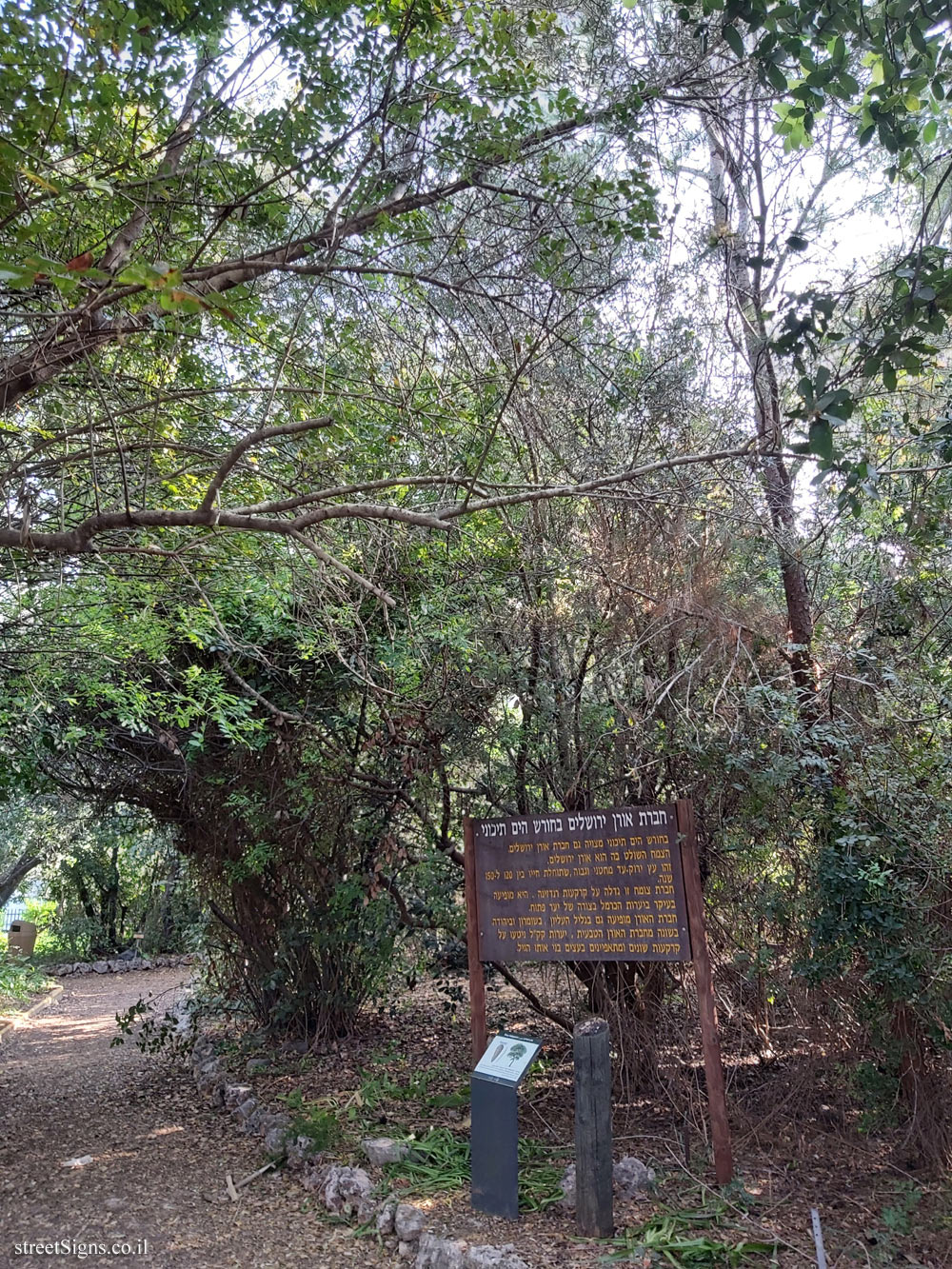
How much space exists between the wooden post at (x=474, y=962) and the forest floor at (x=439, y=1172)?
565 mm

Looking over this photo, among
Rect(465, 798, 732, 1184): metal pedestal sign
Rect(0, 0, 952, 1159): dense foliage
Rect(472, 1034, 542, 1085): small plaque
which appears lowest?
Rect(472, 1034, 542, 1085): small plaque

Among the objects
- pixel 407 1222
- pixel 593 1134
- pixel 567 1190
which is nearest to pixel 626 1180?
pixel 567 1190

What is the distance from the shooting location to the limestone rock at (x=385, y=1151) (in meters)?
4.94

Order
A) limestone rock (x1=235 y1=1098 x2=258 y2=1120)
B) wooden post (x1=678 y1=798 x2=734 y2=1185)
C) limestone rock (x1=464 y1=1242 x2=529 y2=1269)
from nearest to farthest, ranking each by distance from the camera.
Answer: limestone rock (x1=464 y1=1242 x2=529 y2=1269)
wooden post (x1=678 y1=798 x2=734 y2=1185)
limestone rock (x1=235 y1=1098 x2=258 y2=1120)

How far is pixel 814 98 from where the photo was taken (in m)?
3.15

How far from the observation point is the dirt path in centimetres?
439

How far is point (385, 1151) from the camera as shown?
496 centimetres

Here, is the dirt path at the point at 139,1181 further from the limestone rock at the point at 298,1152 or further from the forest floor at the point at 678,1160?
the forest floor at the point at 678,1160

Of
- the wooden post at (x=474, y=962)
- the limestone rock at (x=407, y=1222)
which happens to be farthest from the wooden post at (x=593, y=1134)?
the wooden post at (x=474, y=962)

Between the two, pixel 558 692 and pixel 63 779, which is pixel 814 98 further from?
pixel 63 779

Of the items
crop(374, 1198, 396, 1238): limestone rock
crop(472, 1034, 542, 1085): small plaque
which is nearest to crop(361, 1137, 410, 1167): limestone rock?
crop(374, 1198, 396, 1238): limestone rock

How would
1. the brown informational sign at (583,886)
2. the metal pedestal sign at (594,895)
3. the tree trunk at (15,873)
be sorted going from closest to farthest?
the metal pedestal sign at (594,895) < the brown informational sign at (583,886) < the tree trunk at (15,873)

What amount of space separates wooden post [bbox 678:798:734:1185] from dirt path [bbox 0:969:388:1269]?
173 cm

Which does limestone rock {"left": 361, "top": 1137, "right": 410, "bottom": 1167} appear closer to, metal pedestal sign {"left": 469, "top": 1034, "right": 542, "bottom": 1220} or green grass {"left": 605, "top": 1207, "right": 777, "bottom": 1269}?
metal pedestal sign {"left": 469, "top": 1034, "right": 542, "bottom": 1220}
